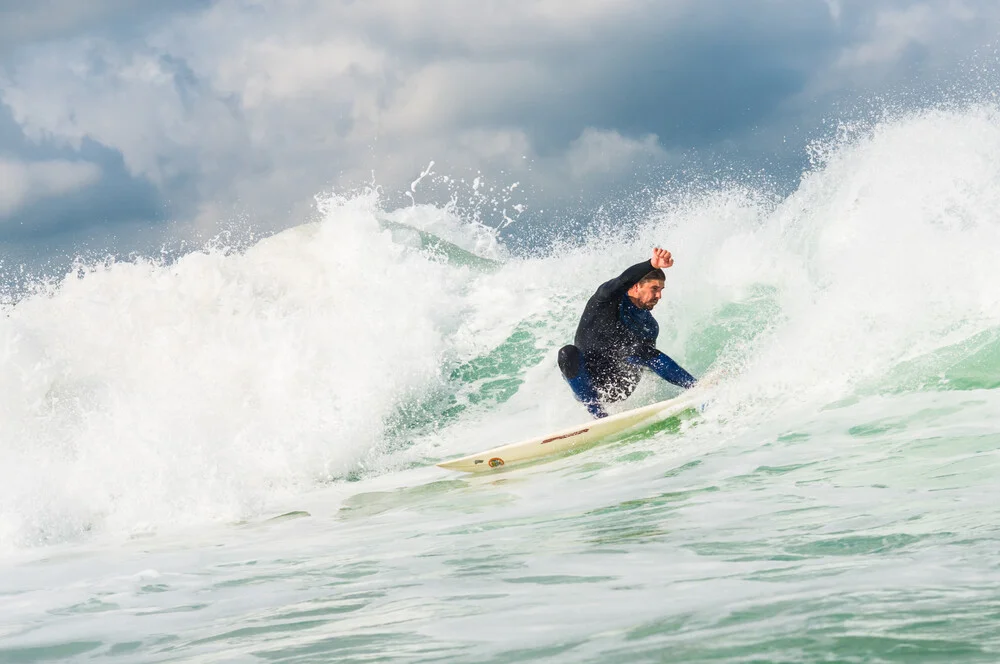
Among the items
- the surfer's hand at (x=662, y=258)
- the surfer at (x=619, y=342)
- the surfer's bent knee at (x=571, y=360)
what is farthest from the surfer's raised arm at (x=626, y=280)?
the surfer's bent knee at (x=571, y=360)

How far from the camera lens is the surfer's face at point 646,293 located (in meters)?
8.16

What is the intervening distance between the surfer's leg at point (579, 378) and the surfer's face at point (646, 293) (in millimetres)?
726

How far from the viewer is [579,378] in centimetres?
863

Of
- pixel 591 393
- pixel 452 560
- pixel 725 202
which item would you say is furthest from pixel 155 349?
pixel 452 560

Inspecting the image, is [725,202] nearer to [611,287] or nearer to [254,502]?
[611,287]

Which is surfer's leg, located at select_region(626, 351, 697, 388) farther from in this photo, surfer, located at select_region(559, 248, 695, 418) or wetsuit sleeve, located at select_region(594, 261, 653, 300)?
wetsuit sleeve, located at select_region(594, 261, 653, 300)

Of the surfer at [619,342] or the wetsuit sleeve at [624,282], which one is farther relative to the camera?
the surfer at [619,342]

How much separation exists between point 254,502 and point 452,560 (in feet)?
11.1

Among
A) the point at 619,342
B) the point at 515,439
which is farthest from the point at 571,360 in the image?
the point at 515,439

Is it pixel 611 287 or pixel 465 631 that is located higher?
pixel 611 287

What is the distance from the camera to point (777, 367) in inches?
337

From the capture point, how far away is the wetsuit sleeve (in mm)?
8145

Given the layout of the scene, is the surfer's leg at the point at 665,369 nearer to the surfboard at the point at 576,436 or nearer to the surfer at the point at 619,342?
the surfer at the point at 619,342

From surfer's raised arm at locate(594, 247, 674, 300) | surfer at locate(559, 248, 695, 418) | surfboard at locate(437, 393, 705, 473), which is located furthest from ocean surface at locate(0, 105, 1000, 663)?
surfer's raised arm at locate(594, 247, 674, 300)
